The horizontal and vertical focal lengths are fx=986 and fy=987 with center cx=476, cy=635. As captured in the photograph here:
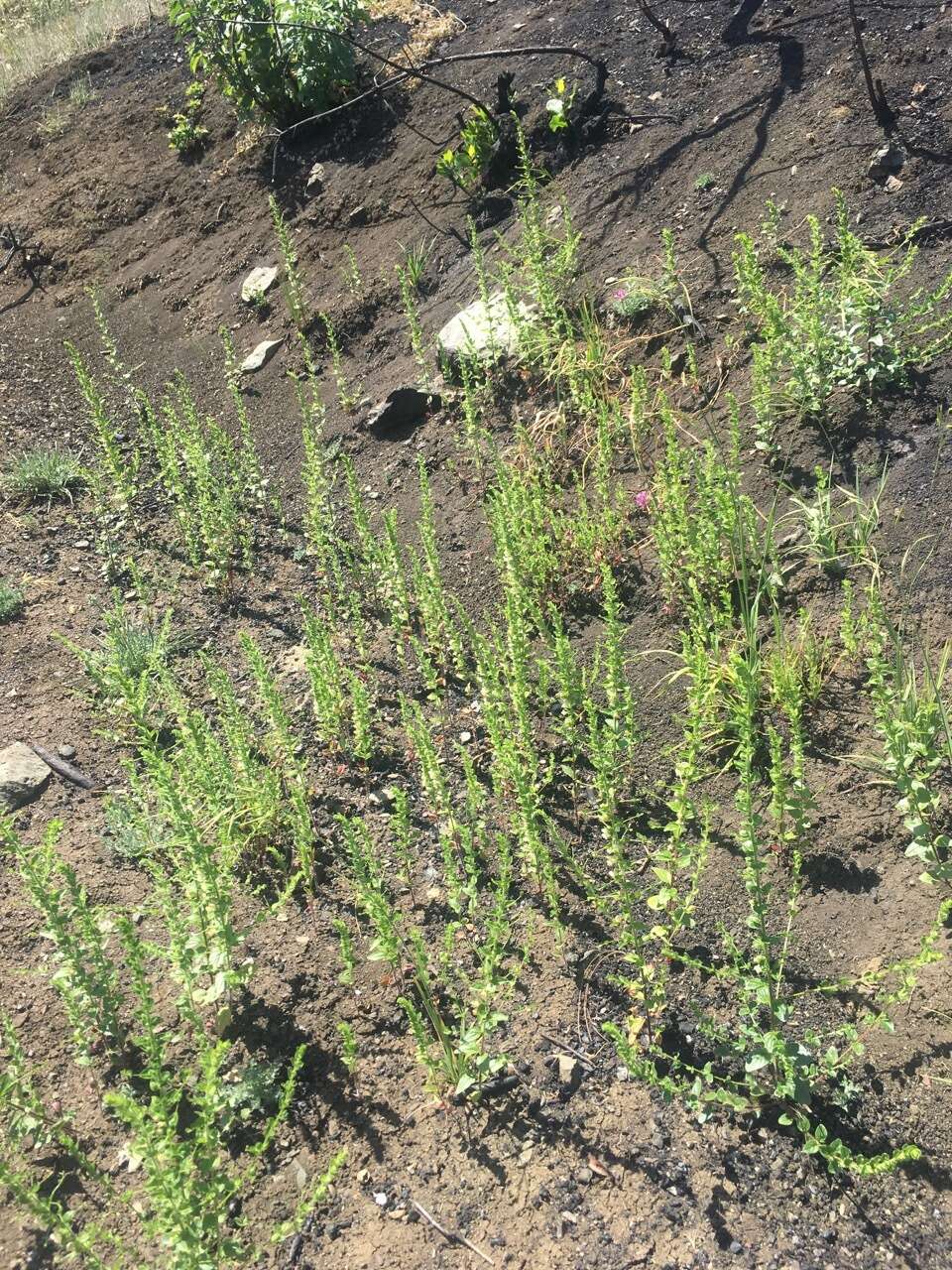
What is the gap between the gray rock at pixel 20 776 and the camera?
357 cm

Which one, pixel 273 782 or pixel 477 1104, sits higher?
pixel 273 782

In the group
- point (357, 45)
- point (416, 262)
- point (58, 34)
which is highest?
point (58, 34)

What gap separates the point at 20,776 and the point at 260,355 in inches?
126

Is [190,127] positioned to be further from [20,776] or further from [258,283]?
[20,776]

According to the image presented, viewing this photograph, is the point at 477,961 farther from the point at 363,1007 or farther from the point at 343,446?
the point at 343,446

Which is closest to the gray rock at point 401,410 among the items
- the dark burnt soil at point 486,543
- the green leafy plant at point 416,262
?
the dark burnt soil at point 486,543

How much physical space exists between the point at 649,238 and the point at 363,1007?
A: 3942 millimetres

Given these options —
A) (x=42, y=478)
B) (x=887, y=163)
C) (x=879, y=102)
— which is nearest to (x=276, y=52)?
(x=42, y=478)

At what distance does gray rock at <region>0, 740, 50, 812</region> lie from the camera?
11.7 feet

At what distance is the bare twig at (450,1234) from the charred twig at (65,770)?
6.52 feet

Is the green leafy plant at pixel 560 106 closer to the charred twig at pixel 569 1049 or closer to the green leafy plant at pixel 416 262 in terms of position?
the green leafy plant at pixel 416 262

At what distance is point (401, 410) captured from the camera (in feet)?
16.7

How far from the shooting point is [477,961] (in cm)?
290

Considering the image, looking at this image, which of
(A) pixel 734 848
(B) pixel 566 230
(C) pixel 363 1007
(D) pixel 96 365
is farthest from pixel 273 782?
(D) pixel 96 365
